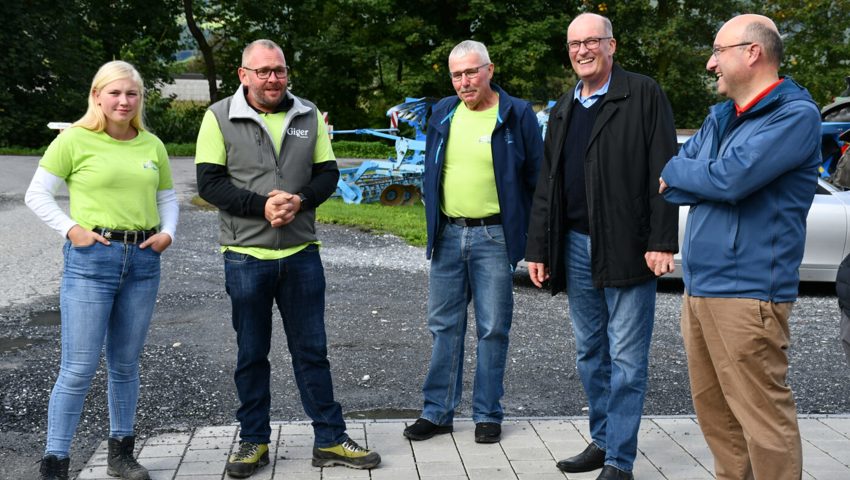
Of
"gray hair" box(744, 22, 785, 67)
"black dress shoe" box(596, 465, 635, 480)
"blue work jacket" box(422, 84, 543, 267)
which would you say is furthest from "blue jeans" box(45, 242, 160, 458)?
"gray hair" box(744, 22, 785, 67)

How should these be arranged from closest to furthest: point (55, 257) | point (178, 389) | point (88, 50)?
point (178, 389) → point (55, 257) → point (88, 50)

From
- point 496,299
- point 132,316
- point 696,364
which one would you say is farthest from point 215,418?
point 696,364

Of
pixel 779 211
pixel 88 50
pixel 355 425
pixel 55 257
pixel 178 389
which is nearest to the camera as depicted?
pixel 779 211

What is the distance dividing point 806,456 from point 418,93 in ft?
106

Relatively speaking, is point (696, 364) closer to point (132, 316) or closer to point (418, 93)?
point (132, 316)

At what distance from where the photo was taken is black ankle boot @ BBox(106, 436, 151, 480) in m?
4.45

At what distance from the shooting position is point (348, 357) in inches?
274

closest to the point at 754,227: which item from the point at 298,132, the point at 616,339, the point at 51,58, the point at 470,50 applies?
the point at 616,339

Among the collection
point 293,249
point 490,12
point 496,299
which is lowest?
point 496,299

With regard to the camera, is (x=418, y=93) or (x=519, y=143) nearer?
(x=519, y=143)

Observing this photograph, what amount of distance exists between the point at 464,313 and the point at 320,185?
117 centimetres

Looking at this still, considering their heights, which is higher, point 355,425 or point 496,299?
point 496,299

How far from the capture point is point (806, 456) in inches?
191

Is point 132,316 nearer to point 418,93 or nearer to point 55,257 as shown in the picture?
point 55,257
